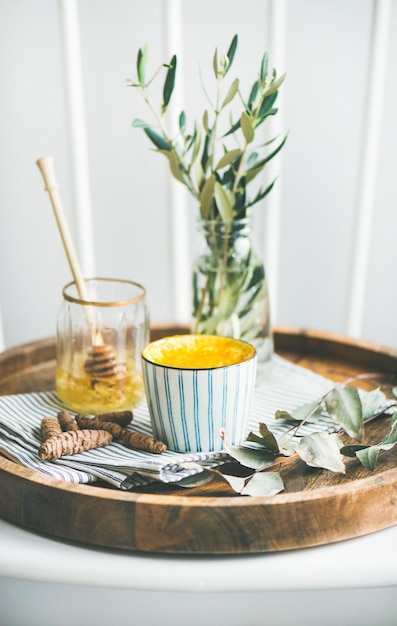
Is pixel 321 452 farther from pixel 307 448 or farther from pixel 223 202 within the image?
pixel 223 202

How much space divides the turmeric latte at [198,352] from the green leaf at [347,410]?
0.29 ft

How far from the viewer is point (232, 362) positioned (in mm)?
602

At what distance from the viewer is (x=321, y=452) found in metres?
0.56

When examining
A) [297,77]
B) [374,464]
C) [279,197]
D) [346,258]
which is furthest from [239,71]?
[374,464]

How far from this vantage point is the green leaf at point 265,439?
1.89ft

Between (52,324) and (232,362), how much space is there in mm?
532

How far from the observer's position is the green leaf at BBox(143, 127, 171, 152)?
2.27 ft

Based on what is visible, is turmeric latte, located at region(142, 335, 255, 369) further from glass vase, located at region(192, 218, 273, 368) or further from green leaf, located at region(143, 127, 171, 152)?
green leaf, located at region(143, 127, 171, 152)

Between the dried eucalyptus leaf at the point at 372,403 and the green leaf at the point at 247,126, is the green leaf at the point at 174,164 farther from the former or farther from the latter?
the dried eucalyptus leaf at the point at 372,403

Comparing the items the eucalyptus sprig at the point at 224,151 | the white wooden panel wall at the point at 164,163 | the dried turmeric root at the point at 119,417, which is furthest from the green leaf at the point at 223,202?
the white wooden panel wall at the point at 164,163

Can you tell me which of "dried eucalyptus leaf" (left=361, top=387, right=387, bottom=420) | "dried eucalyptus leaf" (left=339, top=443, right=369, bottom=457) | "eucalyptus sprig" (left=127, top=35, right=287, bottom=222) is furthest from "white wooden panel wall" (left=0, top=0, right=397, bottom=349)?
"dried eucalyptus leaf" (left=339, top=443, right=369, bottom=457)

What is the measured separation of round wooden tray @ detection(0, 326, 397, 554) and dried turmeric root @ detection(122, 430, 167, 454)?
0.15 feet

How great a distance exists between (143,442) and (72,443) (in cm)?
6

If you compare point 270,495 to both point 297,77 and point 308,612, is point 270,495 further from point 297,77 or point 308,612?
point 297,77
